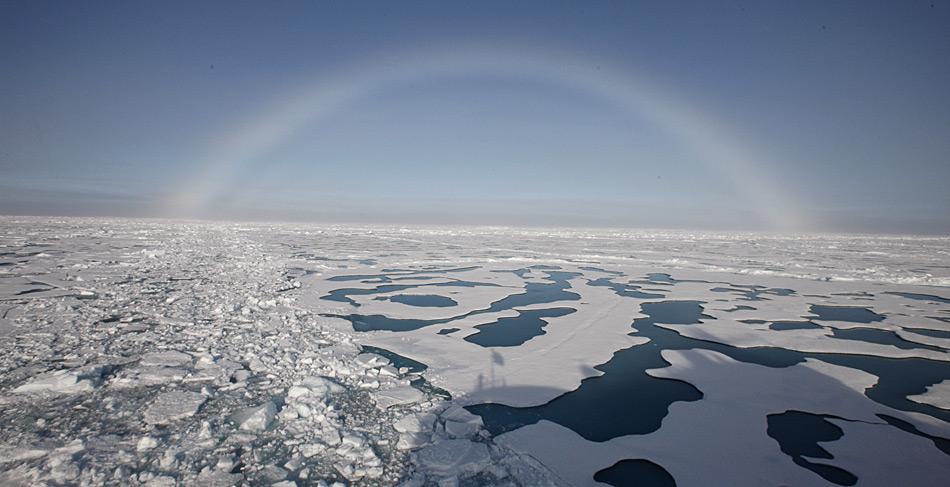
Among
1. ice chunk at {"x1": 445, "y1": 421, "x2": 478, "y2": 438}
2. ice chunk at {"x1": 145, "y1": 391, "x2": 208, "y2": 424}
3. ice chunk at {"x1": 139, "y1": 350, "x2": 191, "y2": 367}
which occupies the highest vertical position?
ice chunk at {"x1": 145, "y1": 391, "x2": 208, "y2": 424}

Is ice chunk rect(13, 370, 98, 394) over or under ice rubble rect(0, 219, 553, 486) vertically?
over

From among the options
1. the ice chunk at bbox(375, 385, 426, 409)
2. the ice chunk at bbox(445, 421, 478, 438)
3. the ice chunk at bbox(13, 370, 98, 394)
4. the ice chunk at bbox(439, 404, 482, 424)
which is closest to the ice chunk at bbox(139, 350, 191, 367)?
the ice chunk at bbox(13, 370, 98, 394)

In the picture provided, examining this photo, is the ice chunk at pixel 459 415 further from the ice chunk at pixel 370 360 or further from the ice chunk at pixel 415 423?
the ice chunk at pixel 370 360

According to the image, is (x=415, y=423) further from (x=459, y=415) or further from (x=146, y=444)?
(x=146, y=444)

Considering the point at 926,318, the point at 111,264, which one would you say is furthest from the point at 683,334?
the point at 111,264

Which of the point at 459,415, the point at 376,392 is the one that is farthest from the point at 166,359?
the point at 459,415

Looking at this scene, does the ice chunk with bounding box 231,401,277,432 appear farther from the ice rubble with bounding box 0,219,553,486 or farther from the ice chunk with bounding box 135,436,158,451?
the ice chunk with bounding box 135,436,158,451

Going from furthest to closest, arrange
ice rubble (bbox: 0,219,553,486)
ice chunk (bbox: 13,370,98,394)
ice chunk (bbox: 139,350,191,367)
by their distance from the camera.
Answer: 1. ice chunk (bbox: 139,350,191,367)
2. ice chunk (bbox: 13,370,98,394)
3. ice rubble (bbox: 0,219,553,486)

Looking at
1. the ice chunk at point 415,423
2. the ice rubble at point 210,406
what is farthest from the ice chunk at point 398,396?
the ice chunk at point 415,423
